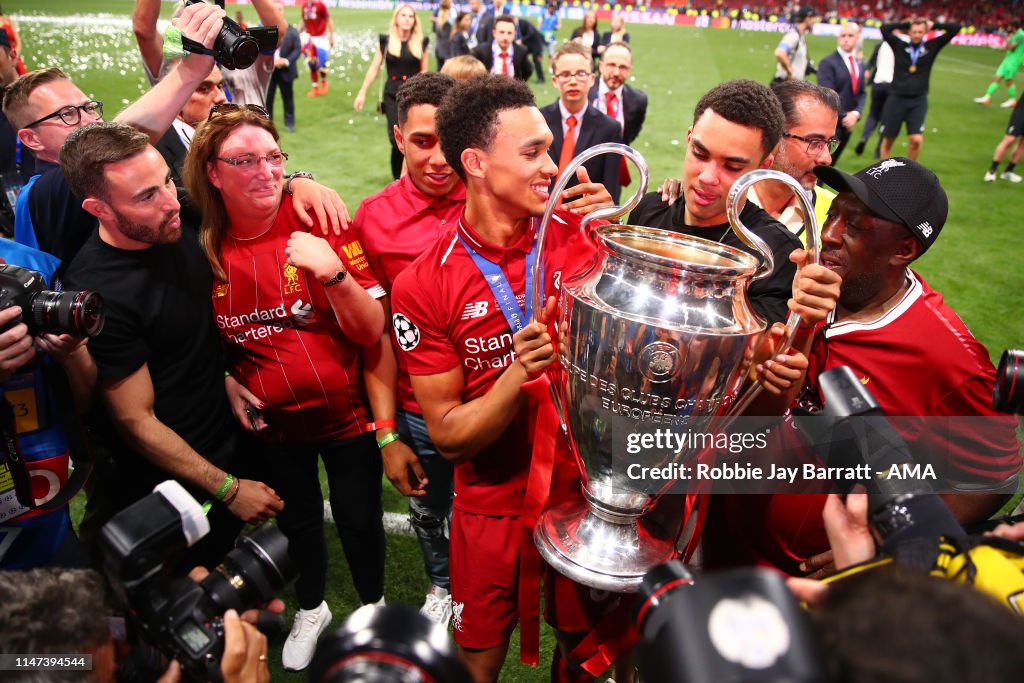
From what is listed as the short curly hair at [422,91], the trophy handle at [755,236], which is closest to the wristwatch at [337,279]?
the short curly hair at [422,91]

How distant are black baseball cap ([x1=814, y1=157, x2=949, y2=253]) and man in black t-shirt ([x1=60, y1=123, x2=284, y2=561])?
217 cm

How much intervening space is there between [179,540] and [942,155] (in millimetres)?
13798

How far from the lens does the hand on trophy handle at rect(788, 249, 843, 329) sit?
5.14 feet

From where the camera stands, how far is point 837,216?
214 cm

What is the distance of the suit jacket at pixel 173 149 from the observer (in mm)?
3553

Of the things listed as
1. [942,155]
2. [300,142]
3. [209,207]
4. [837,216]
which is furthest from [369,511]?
[942,155]

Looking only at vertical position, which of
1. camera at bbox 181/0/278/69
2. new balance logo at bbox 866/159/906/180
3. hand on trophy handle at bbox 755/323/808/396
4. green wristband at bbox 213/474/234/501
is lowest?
green wristband at bbox 213/474/234/501

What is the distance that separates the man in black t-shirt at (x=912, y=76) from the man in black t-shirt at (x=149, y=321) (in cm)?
965

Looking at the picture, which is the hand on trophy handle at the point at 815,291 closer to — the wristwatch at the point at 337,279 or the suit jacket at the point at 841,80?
the wristwatch at the point at 337,279

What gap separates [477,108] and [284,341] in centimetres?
112

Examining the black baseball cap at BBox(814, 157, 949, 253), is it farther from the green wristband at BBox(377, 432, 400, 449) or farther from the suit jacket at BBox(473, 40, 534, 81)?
the suit jacket at BBox(473, 40, 534, 81)

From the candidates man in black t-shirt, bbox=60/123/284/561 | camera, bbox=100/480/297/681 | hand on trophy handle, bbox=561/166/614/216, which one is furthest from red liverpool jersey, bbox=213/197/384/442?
camera, bbox=100/480/297/681

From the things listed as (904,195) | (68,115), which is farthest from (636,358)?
(68,115)

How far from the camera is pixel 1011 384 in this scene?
155 cm
